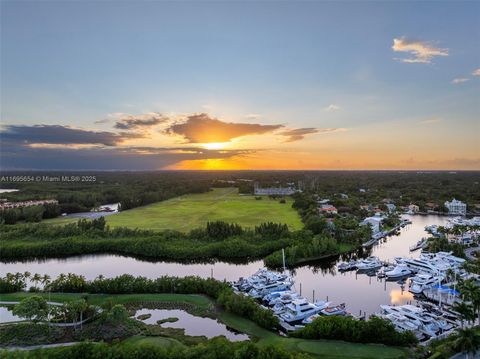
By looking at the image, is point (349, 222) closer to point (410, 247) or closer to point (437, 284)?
point (410, 247)

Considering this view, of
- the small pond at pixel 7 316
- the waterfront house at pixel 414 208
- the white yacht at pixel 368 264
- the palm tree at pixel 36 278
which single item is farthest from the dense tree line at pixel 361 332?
the waterfront house at pixel 414 208

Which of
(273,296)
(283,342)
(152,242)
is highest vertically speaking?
(152,242)

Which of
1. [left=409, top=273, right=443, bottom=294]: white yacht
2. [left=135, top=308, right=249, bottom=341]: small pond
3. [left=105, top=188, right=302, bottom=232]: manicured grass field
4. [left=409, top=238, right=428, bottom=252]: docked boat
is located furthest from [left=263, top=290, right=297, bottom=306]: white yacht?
[left=105, top=188, right=302, bottom=232]: manicured grass field

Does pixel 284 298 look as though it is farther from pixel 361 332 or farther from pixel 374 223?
pixel 374 223

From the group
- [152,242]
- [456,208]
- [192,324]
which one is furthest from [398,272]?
[456,208]

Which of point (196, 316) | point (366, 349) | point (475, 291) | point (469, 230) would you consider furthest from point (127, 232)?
point (469, 230)

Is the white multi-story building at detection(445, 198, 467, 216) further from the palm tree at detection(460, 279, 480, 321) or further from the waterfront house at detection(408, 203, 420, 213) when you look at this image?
the palm tree at detection(460, 279, 480, 321)
